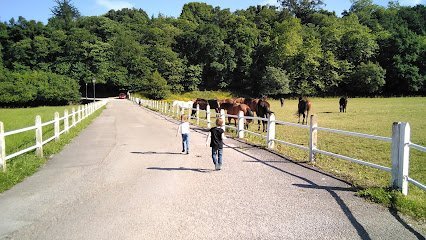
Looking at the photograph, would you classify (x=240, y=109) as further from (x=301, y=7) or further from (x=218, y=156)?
(x=301, y=7)

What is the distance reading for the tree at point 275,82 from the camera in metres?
87.1

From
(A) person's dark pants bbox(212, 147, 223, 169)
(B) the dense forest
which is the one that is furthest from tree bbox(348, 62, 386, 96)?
(A) person's dark pants bbox(212, 147, 223, 169)

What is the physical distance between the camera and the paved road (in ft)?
16.6

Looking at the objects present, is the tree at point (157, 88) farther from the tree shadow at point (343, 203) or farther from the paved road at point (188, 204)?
the tree shadow at point (343, 203)

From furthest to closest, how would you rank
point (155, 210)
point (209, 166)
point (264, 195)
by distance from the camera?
point (209, 166)
point (264, 195)
point (155, 210)

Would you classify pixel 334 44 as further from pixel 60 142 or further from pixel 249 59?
pixel 60 142

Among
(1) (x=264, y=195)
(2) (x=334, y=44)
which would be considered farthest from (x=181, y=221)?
(2) (x=334, y=44)

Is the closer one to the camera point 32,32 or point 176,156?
point 176,156

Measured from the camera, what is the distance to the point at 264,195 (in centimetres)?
680

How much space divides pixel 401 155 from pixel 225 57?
109m

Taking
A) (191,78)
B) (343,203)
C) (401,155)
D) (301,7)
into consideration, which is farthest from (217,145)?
(301,7)

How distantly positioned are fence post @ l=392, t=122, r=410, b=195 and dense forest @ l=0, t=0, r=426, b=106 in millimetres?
77016

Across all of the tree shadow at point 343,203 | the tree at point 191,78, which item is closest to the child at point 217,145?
the tree shadow at point 343,203

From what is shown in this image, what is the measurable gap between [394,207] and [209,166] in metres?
4.64
